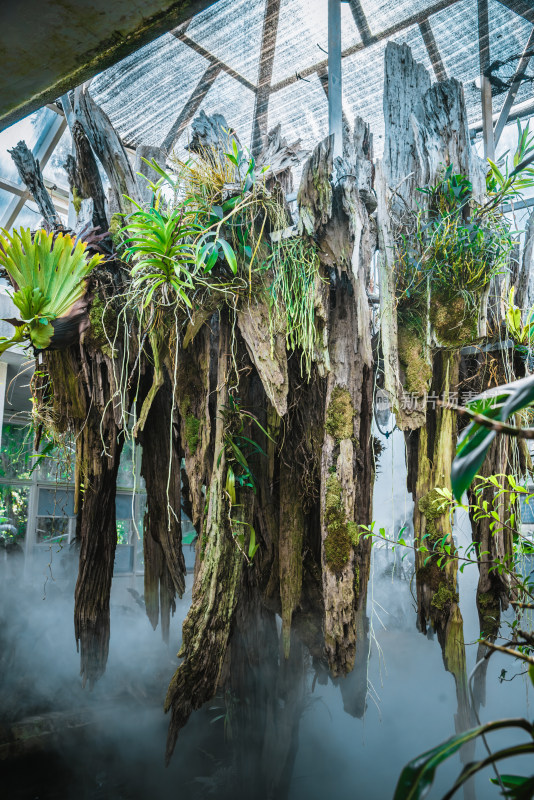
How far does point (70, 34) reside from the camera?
1.08 metres

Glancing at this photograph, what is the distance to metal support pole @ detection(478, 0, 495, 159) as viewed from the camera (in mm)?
2863

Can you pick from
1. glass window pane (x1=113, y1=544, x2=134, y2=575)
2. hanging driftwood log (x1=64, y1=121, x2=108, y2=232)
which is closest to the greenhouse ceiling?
hanging driftwood log (x1=64, y1=121, x2=108, y2=232)

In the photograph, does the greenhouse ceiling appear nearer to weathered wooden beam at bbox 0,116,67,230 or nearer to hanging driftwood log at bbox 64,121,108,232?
weathered wooden beam at bbox 0,116,67,230

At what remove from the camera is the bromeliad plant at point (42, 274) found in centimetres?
224

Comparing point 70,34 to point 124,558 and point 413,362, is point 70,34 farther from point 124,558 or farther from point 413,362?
point 124,558

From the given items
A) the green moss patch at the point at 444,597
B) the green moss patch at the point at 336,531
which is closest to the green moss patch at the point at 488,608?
the green moss patch at the point at 444,597

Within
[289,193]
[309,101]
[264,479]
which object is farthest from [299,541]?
[309,101]

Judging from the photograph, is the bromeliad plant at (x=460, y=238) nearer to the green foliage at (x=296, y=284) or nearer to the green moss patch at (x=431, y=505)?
the green foliage at (x=296, y=284)

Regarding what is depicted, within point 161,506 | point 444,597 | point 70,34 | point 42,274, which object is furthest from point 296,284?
point 161,506

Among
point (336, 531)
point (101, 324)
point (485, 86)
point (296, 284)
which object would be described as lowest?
point (336, 531)

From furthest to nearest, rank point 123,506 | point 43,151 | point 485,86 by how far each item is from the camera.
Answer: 1. point 123,506
2. point 43,151
3. point 485,86

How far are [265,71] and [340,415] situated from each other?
97.9 inches

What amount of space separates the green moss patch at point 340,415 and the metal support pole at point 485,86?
1.52 metres

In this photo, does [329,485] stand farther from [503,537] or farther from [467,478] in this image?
[467,478]
